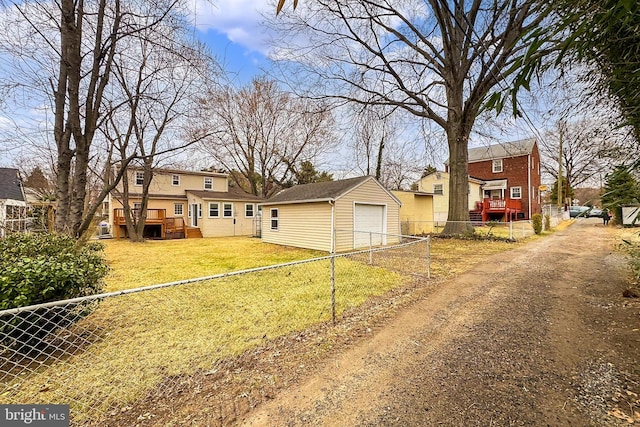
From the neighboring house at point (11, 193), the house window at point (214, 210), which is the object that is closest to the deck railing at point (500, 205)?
the house window at point (214, 210)

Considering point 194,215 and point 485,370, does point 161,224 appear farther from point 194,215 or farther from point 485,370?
point 485,370

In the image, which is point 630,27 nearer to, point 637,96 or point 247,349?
point 637,96

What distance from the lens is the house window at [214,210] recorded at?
64.7ft

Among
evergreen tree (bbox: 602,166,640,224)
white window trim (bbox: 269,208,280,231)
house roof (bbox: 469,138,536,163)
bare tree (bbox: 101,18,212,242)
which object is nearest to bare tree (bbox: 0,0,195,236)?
bare tree (bbox: 101,18,212,242)

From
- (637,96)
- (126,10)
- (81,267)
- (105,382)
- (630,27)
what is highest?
(126,10)

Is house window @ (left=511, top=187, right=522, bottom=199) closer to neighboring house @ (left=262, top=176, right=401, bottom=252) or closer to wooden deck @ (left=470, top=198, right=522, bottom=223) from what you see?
wooden deck @ (left=470, top=198, right=522, bottom=223)

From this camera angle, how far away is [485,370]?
2.79 meters

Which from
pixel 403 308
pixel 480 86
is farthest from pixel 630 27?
pixel 480 86

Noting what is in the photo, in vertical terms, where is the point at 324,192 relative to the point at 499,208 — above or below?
above

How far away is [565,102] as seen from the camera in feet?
17.2

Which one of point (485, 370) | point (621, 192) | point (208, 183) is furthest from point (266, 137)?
point (485, 370)

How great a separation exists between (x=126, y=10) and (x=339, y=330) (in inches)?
285

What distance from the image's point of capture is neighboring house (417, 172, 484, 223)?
25.5 meters

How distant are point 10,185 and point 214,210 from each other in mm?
11354
